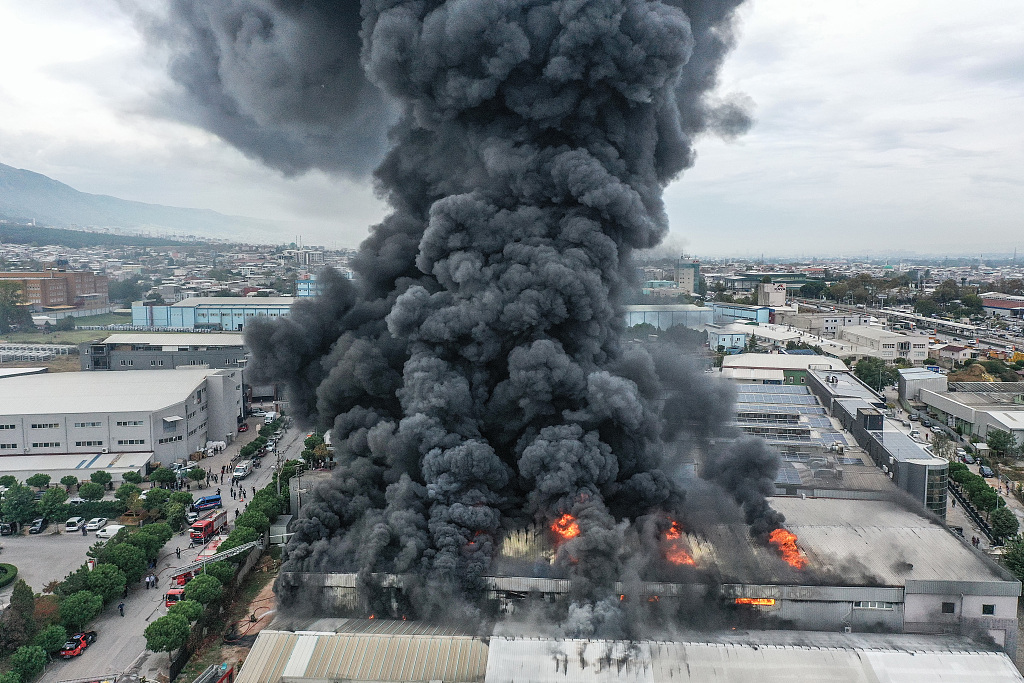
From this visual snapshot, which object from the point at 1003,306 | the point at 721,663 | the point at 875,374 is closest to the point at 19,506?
the point at 721,663

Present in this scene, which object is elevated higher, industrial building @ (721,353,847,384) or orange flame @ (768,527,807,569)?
industrial building @ (721,353,847,384)

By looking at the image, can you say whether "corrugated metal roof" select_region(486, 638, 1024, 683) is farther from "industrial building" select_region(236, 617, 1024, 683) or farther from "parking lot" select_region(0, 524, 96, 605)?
"parking lot" select_region(0, 524, 96, 605)

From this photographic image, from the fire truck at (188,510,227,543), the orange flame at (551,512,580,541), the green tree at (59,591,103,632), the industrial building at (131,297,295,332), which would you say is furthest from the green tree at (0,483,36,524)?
the industrial building at (131,297,295,332)

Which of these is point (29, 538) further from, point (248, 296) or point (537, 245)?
point (248, 296)

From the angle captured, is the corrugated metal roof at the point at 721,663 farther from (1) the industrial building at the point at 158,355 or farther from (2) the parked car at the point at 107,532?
(1) the industrial building at the point at 158,355

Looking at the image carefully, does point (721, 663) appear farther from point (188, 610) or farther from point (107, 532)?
point (107, 532)

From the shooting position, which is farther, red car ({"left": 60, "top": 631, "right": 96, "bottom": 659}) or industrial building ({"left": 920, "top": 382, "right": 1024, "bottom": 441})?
industrial building ({"left": 920, "top": 382, "right": 1024, "bottom": 441})
